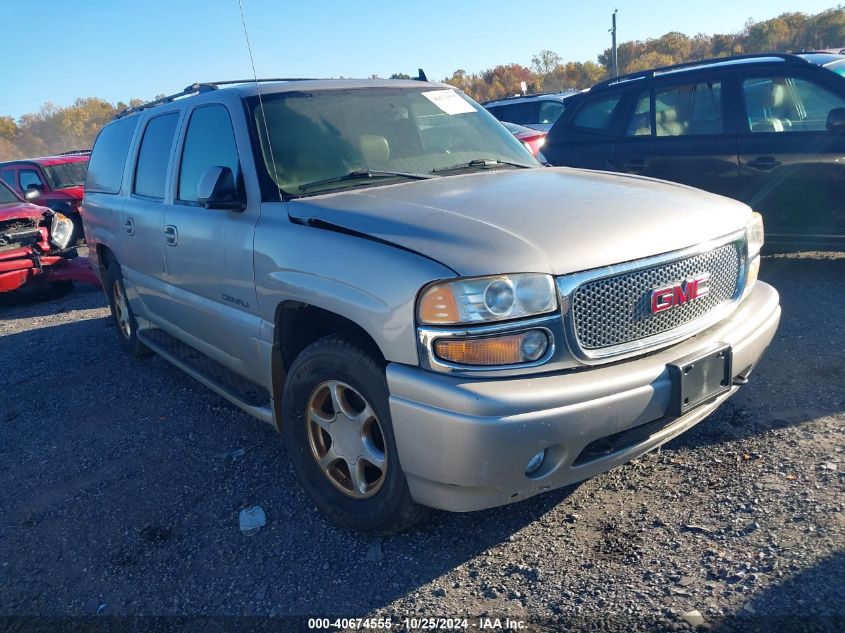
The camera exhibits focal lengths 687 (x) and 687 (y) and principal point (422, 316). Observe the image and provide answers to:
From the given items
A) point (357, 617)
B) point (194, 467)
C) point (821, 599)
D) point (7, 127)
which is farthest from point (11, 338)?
point (7, 127)

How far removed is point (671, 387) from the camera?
2537 mm

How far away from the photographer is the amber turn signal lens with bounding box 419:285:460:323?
2.39 meters

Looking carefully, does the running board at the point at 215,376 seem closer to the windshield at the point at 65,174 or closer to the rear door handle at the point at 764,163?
the rear door handle at the point at 764,163

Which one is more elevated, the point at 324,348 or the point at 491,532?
the point at 324,348

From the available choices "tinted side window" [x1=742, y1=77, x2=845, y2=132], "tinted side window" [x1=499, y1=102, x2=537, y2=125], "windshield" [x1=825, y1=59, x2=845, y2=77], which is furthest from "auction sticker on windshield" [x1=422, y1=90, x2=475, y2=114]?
"tinted side window" [x1=499, y1=102, x2=537, y2=125]

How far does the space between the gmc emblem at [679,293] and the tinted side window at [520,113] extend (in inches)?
471

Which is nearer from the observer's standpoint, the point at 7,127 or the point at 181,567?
the point at 181,567

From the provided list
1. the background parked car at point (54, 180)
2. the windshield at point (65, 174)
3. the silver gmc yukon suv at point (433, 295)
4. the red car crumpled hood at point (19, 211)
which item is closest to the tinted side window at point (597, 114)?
the silver gmc yukon suv at point (433, 295)

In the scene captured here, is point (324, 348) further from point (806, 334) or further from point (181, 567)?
point (806, 334)

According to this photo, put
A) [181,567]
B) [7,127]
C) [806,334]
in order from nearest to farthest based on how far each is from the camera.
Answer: [181,567]
[806,334]
[7,127]

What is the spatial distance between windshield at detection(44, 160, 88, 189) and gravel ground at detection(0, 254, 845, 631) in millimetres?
9590

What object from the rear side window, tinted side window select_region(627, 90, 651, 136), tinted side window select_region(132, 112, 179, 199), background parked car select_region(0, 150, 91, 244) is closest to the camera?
tinted side window select_region(132, 112, 179, 199)

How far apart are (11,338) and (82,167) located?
22.5 feet

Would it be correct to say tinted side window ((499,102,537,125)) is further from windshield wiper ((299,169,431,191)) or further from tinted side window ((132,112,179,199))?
windshield wiper ((299,169,431,191))
